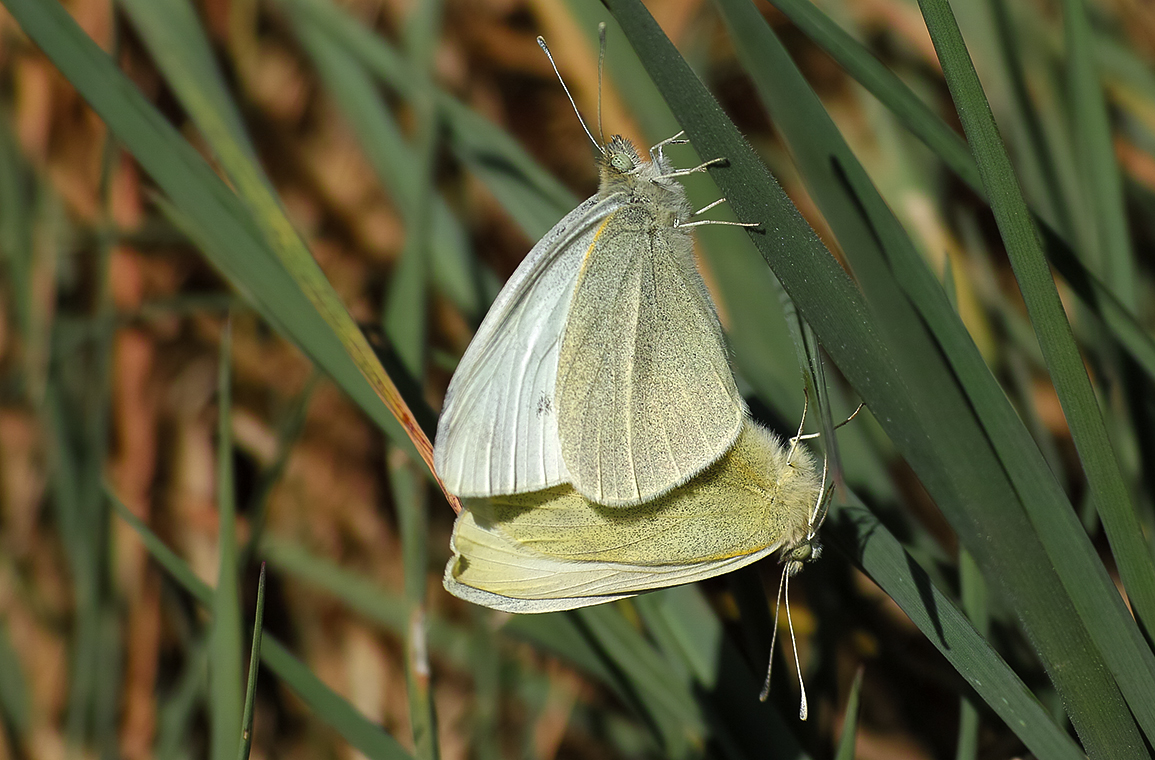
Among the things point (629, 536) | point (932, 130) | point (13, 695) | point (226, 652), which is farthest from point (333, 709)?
point (13, 695)

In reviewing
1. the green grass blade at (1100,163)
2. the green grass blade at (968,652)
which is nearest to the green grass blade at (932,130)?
the green grass blade at (1100,163)

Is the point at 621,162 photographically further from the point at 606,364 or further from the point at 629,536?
the point at 629,536

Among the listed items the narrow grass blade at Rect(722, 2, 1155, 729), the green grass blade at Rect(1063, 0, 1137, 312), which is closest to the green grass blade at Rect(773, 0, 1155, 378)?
the narrow grass blade at Rect(722, 2, 1155, 729)

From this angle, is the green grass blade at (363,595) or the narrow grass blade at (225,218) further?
the green grass blade at (363,595)

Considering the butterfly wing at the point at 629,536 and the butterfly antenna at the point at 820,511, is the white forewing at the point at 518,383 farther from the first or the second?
the butterfly antenna at the point at 820,511

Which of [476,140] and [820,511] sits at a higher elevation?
[476,140]
